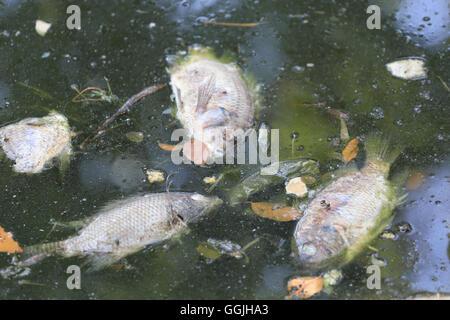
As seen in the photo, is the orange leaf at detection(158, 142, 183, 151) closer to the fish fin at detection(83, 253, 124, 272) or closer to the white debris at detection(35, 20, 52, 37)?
the fish fin at detection(83, 253, 124, 272)

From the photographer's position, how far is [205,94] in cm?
327

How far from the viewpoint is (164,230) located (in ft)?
9.20

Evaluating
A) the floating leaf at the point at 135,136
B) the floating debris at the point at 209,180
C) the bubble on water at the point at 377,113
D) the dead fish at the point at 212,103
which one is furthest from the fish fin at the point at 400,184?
the floating leaf at the point at 135,136

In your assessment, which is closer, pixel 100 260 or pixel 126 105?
pixel 100 260

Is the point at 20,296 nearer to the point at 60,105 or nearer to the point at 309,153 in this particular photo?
the point at 60,105

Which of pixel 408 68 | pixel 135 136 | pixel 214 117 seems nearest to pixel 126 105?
pixel 135 136

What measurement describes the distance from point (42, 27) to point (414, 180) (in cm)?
321

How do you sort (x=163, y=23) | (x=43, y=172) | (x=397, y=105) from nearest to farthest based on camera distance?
(x=43, y=172) → (x=397, y=105) → (x=163, y=23)

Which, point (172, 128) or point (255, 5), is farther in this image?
point (255, 5)

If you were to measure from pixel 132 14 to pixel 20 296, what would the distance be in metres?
2.52

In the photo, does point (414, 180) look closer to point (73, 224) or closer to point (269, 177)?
point (269, 177)

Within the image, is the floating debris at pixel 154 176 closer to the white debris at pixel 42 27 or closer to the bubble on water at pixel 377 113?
the bubble on water at pixel 377 113

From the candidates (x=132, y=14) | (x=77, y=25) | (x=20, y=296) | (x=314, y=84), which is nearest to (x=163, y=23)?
(x=132, y=14)

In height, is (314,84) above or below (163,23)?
below
